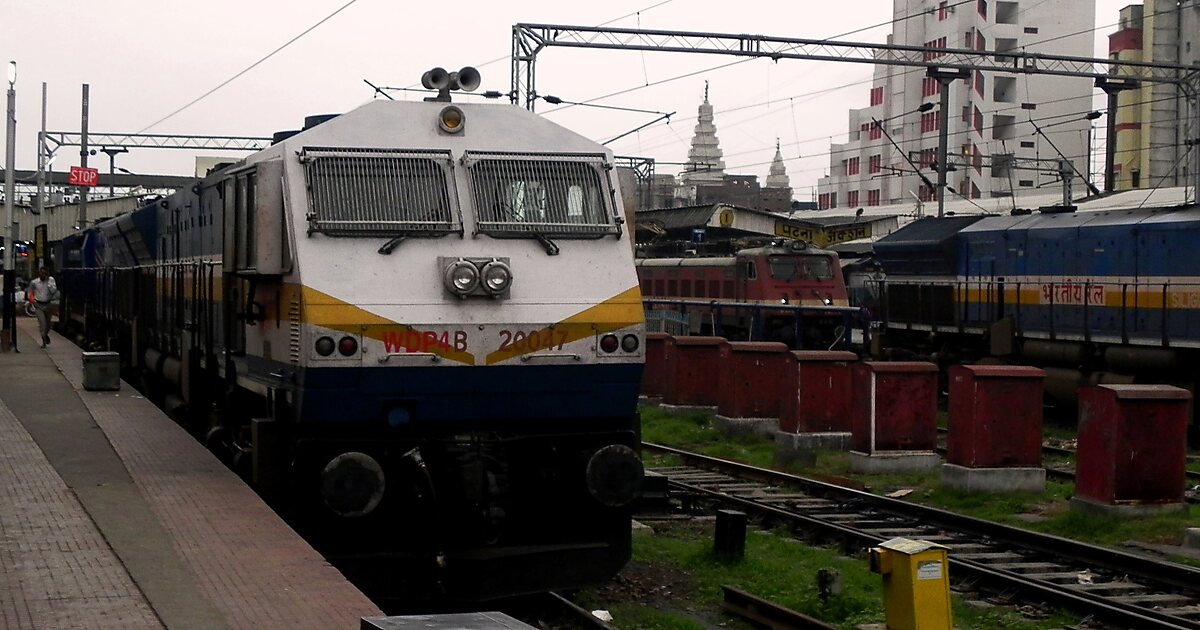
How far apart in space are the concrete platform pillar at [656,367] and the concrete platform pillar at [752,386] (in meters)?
2.65

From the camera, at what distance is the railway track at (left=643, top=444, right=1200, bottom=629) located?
9688 mm

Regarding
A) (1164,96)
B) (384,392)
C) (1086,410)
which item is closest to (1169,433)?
(1086,410)

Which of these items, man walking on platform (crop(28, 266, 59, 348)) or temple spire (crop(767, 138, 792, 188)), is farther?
temple spire (crop(767, 138, 792, 188))

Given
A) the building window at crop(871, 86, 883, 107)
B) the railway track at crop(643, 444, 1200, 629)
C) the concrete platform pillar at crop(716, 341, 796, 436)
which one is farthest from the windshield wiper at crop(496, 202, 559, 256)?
the building window at crop(871, 86, 883, 107)

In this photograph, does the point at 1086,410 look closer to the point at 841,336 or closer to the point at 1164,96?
the point at 841,336

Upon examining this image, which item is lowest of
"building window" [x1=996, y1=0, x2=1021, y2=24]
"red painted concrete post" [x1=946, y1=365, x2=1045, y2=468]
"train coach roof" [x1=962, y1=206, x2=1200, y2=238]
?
"red painted concrete post" [x1=946, y1=365, x2=1045, y2=468]

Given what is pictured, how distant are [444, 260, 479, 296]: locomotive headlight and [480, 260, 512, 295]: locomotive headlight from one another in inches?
2.7

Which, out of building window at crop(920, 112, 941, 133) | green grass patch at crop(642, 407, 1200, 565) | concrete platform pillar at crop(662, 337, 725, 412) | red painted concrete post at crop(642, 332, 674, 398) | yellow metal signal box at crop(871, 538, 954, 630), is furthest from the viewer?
building window at crop(920, 112, 941, 133)

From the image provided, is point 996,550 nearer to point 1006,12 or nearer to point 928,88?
point 928,88

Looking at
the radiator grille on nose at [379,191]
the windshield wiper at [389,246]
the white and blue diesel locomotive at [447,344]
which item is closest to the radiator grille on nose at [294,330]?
the white and blue diesel locomotive at [447,344]

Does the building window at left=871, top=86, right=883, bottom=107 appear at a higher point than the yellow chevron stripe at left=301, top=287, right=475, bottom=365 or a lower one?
higher

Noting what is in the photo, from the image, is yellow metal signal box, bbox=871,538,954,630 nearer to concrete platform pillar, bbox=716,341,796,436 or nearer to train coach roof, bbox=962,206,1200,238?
concrete platform pillar, bbox=716,341,796,436

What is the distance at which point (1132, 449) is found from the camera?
12.9m

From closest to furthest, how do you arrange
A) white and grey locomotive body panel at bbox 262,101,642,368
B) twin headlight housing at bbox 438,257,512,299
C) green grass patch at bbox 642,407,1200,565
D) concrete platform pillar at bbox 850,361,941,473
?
1. white and grey locomotive body panel at bbox 262,101,642,368
2. twin headlight housing at bbox 438,257,512,299
3. green grass patch at bbox 642,407,1200,565
4. concrete platform pillar at bbox 850,361,941,473
